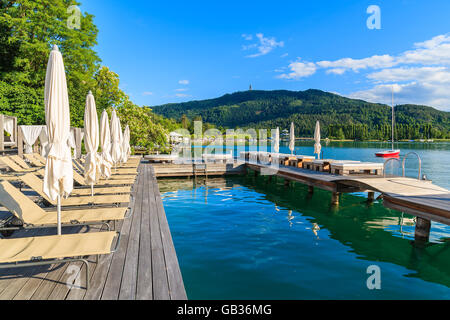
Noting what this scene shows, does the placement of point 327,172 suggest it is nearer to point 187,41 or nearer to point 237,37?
point 237,37

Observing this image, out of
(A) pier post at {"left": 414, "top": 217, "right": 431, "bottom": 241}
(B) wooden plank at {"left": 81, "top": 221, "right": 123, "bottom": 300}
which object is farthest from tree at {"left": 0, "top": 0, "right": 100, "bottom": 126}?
(A) pier post at {"left": 414, "top": 217, "right": 431, "bottom": 241}

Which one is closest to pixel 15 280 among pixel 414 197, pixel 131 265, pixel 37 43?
pixel 131 265

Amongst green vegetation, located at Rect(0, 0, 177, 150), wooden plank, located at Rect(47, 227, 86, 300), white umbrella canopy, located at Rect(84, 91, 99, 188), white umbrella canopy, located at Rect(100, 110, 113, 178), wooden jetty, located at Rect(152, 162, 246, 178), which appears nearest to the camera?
wooden plank, located at Rect(47, 227, 86, 300)

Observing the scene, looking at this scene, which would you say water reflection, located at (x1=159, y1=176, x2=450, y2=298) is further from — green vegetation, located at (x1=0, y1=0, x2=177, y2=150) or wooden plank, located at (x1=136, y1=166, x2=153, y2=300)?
green vegetation, located at (x1=0, y1=0, x2=177, y2=150)

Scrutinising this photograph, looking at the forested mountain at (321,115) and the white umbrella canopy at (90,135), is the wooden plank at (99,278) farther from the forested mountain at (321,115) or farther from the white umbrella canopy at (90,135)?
the forested mountain at (321,115)

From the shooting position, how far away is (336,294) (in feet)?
13.6

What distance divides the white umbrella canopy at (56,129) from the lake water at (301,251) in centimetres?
264

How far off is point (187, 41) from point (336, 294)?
5020 centimetres

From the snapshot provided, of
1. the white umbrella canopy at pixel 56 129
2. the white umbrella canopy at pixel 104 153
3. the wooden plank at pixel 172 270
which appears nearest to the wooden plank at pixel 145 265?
the wooden plank at pixel 172 270

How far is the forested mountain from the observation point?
80188 millimetres

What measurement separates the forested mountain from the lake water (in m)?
79.0

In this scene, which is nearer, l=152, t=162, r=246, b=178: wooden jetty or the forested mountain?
l=152, t=162, r=246, b=178: wooden jetty

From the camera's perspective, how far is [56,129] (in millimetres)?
3420

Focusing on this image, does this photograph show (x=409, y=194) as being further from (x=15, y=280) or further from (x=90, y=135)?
(x=15, y=280)
